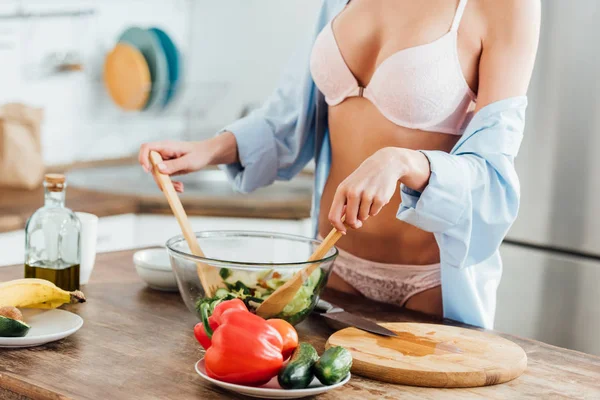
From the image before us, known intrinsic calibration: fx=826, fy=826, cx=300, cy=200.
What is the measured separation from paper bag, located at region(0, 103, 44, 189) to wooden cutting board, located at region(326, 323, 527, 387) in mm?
1788

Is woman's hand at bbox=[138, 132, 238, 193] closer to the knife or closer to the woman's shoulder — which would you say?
the knife

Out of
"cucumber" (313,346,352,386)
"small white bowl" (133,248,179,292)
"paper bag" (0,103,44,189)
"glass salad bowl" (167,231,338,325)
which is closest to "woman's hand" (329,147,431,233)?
"glass salad bowl" (167,231,338,325)

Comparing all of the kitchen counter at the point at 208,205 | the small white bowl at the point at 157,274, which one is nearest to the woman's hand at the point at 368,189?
the small white bowl at the point at 157,274

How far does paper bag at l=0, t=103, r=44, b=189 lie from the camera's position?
2.68 meters

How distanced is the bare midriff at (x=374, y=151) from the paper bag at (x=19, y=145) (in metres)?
1.44

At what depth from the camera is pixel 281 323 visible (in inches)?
42.0

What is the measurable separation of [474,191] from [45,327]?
0.69 metres

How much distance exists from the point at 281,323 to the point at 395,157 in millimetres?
304

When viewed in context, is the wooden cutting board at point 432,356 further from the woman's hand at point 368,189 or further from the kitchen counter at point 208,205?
the kitchen counter at point 208,205

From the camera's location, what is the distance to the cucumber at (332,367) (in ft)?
3.29

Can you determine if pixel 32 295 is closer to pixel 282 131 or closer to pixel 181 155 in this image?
pixel 181 155

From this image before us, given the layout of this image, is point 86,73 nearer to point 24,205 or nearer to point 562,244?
point 24,205

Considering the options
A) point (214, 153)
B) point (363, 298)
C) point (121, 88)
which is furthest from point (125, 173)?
point (363, 298)

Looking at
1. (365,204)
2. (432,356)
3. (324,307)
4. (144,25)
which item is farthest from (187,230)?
(144,25)
